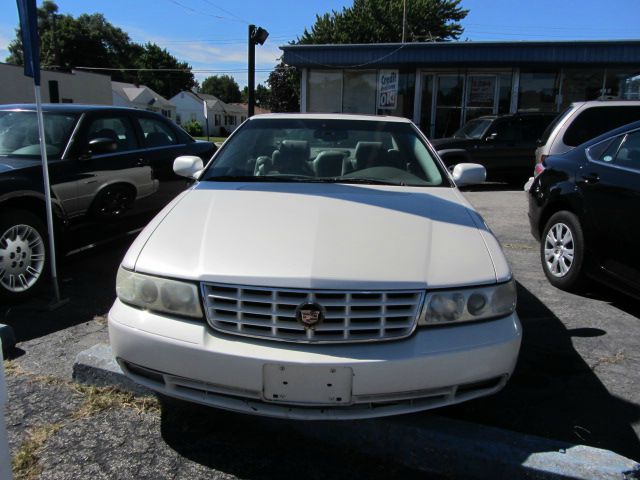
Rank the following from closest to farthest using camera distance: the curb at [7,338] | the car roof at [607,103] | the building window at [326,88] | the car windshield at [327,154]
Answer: the curb at [7,338]
the car windshield at [327,154]
the car roof at [607,103]
the building window at [326,88]

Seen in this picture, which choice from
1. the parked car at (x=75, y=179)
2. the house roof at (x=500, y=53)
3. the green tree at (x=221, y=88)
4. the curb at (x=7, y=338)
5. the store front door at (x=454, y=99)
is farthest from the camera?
the green tree at (x=221, y=88)

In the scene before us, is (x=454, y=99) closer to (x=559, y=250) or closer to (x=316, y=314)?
(x=559, y=250)

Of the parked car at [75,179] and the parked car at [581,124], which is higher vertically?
the parked car at [581,124]

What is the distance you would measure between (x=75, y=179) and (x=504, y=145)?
9.39 m

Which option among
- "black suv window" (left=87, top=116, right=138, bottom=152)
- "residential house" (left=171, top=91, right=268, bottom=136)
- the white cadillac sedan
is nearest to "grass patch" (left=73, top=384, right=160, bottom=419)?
the white cadillac sedan

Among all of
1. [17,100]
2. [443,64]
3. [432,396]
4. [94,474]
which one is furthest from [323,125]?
[17,100]

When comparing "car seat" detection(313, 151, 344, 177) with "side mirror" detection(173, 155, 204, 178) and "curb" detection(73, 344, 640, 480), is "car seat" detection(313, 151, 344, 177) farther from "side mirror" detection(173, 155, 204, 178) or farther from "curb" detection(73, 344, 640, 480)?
"curb" detection(73, 344, 640, 480)

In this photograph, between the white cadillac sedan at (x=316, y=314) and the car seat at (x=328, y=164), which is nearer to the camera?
the white cadillac sedan at (x=316, y=314)

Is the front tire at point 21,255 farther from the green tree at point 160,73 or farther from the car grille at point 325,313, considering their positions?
the green tree at point 160,73

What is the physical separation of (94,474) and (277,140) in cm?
245

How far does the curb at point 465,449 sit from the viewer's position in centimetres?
217

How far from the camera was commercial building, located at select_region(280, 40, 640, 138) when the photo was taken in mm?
16453

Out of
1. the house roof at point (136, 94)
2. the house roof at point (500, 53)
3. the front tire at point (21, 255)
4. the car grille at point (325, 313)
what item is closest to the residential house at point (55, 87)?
the house roof at point (500, 53)

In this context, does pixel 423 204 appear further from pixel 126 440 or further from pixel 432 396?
pixel 126 440
